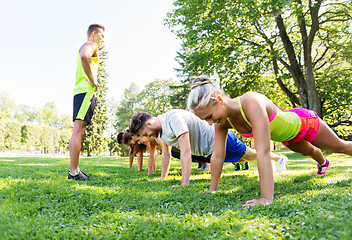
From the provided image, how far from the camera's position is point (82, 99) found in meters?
4.60

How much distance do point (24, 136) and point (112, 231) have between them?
52.1m

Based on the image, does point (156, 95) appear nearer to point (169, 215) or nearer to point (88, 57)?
point (88, 57)

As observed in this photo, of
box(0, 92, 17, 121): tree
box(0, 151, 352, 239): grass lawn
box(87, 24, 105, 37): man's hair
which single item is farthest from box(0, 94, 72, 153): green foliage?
box(0, 151, 352, 239): grass lawn

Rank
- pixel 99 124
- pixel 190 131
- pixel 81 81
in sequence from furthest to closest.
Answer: pixel 99 124 → pixel 190 131 → pixel 81 81

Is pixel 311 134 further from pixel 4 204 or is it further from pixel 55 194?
pixel 4 204

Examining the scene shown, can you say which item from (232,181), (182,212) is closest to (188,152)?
(232,181)

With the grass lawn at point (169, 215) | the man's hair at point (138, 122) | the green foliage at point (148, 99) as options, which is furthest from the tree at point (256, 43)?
the green foliage at point (148, 99)

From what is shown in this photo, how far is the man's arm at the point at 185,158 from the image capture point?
3902 millimetres

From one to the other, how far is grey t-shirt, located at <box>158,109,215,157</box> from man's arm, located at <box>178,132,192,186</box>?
26cm

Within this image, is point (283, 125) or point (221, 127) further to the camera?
point (221, 127)

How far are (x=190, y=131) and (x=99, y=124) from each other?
118 ft

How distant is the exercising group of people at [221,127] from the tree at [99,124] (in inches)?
1340

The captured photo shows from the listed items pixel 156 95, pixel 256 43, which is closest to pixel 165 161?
pixel 256 43

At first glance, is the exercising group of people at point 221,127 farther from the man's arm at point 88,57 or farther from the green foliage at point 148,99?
the green foliage at point 148,99
